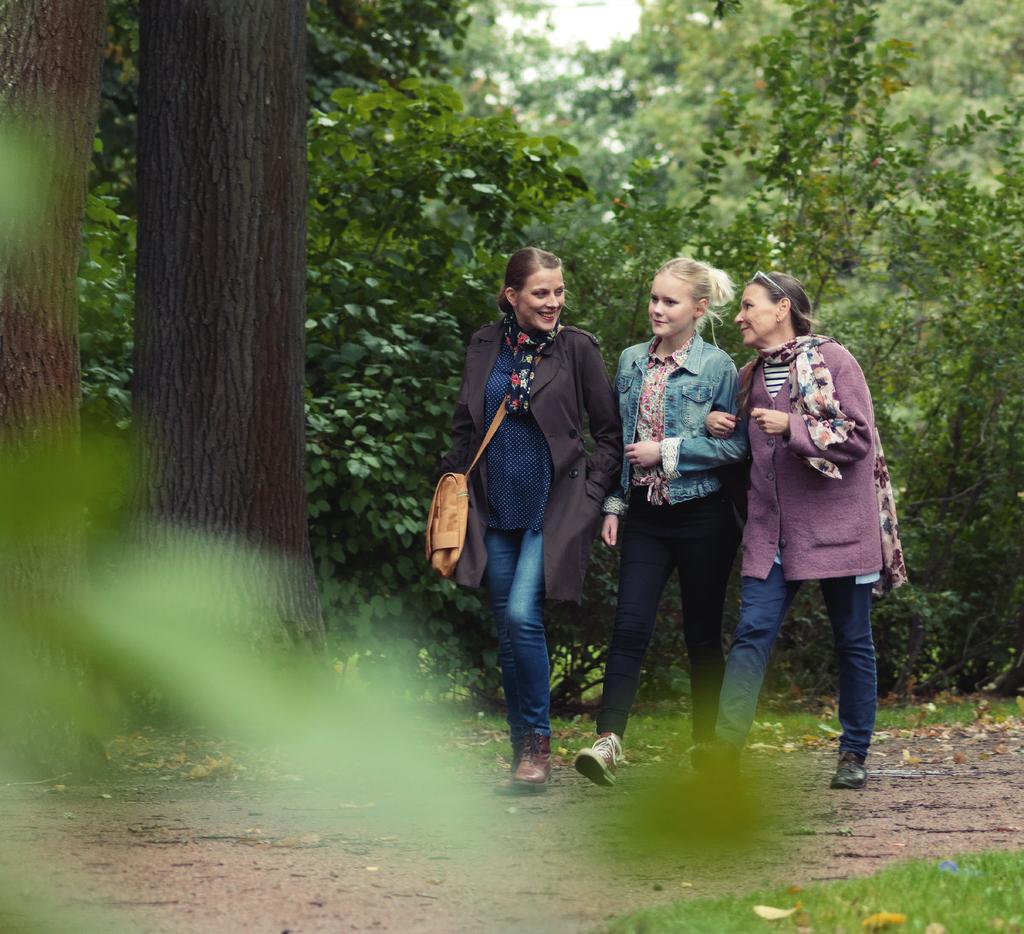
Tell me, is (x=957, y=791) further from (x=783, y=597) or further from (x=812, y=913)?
(x=812, y=913)

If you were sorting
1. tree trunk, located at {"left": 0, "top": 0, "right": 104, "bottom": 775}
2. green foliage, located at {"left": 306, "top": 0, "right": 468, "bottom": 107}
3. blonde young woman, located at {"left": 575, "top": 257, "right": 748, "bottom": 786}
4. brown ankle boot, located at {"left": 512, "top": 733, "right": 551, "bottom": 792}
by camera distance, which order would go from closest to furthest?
1. tree trunk, located at {"left": 0, "top": 0, "right": 104, "bottom": 775}
2. brown ankle boot, located at {"left": 512, "top": 733, "right": 551, "bottom": 792}
3. blonde young woman, located at {"left": 575, "top": 257, "right": 748, "bottom": 786}
4. green foliage, located at {"left": 306, "top": 0, "right": 468, "bottom": 107}

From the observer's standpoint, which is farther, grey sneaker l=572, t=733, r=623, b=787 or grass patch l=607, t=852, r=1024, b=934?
grey sneaker l=572, t=733, r=623, b=787

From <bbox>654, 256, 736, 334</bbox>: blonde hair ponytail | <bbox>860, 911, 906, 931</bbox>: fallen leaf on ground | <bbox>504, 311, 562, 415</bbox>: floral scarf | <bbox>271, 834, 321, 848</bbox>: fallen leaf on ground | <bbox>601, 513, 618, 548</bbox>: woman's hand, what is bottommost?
<bbox>271, 834, 321, 848</bbox>: fallen leaf on ground

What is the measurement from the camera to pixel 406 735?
803 millimetres

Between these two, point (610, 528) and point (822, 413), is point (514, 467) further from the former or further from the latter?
point (822, 413)

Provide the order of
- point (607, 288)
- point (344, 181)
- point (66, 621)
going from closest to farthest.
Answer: point (66, 621) → point (344, 181) → point (607, 288)

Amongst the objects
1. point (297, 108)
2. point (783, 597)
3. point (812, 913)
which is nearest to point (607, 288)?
point (297, 108)

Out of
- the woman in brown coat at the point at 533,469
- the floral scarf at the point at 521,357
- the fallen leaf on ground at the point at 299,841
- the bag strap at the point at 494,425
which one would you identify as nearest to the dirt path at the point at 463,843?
the fallen leaf on ground at the point at 299,841

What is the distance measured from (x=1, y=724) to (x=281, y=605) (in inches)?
6.8

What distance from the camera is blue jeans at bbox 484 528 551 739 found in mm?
5492

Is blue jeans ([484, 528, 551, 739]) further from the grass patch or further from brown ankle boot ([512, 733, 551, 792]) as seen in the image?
the grass patch

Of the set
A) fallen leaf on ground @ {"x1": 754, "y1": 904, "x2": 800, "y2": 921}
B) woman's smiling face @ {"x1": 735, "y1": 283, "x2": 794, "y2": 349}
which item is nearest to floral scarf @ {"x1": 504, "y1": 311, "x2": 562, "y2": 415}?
woman's smiling face @ {"x1": 735, "y1": 283, "x2": 794, "y2": 349}

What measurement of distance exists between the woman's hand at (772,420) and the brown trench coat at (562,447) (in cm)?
59

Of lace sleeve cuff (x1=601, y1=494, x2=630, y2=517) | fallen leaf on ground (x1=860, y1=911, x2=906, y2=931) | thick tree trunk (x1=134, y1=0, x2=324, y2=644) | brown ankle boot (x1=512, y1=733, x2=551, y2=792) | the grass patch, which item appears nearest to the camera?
the grass patch
